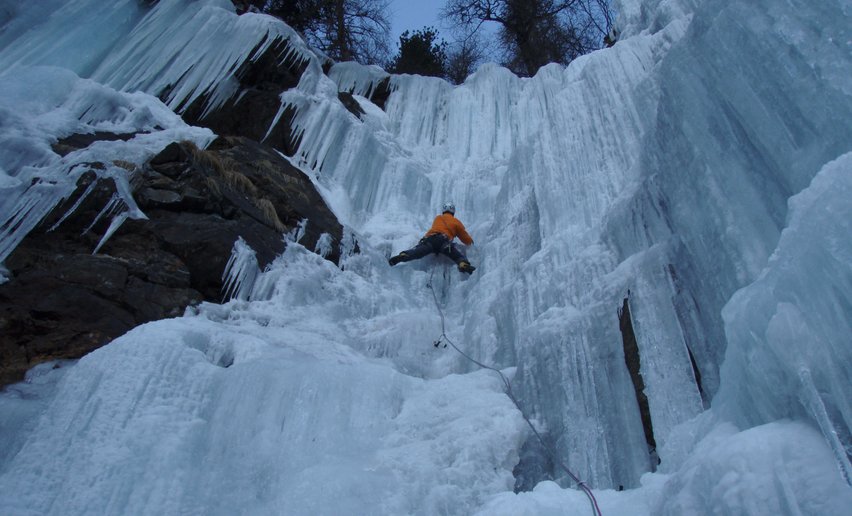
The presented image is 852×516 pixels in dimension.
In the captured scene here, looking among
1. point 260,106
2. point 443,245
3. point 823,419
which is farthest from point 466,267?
point 823,419

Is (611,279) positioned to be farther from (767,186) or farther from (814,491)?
(814,491)

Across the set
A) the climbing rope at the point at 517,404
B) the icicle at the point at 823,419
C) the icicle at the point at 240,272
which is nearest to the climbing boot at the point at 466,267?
the climbing rope at the point at 517,404

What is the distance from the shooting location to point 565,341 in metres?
4.18

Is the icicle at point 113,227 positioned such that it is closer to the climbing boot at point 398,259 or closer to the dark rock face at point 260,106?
the climbing boot at point 398,259

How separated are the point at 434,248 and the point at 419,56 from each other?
8037 millimetres

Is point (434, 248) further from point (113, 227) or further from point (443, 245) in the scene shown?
point (113, 227)

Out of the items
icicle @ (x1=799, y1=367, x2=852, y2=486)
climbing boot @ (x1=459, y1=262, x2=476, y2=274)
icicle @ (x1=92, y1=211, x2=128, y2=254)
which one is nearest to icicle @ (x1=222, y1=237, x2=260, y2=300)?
icicle @ (x1=92, y1=211, x2=128, y2=254)

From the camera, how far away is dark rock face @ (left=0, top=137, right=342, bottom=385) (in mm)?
4129

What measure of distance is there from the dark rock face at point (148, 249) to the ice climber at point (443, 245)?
83 centimetres

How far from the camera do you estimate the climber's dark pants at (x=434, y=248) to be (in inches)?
263

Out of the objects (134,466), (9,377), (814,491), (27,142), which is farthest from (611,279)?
(27,142)

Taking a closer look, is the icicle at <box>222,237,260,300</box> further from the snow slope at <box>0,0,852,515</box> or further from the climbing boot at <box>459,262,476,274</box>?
the climbing boot at <box>459,262,476,274</box>

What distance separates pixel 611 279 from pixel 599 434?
110 cm

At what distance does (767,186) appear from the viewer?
3020mm
